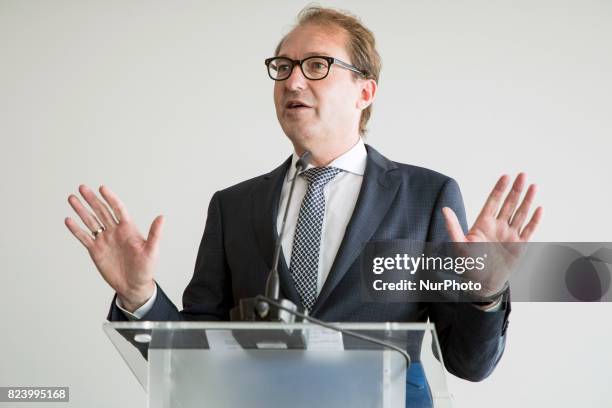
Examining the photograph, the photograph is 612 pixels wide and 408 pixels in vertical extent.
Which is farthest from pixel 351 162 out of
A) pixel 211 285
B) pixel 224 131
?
pixel 224 131

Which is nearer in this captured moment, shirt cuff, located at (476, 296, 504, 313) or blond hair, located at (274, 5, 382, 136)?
shirt cuff, located at (476, 296, 504, 313)

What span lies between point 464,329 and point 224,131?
6.14 feet

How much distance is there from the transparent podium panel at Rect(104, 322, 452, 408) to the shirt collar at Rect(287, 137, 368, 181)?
0.98 meters

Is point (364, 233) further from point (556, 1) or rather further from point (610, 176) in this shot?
point (556, 1)

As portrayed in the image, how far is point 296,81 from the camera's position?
2.34 meters

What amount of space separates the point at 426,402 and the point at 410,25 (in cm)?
236

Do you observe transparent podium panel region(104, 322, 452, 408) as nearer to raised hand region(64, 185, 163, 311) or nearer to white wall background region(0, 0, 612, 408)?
raised hand region(64, 185, 163, 311)

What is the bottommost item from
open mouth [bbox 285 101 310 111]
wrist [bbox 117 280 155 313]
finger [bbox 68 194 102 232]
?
wrist [bbox 117 280 155 313]

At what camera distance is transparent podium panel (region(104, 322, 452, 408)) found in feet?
4.61

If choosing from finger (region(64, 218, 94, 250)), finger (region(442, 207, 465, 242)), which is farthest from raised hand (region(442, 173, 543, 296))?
finger (region(64, 218, 94, 250))

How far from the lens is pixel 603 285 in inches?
131

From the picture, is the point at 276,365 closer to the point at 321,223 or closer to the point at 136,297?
the point at 136,297

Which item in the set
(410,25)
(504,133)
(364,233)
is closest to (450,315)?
(364,233)

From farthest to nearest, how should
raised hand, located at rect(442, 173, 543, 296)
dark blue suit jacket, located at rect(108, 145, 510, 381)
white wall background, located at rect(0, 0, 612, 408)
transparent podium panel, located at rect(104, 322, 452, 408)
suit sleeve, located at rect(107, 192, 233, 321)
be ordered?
white wall background, located at rect(0, 0, 612, 408), suit sleeve, located at rect(107, 192, 233, 321), dark blue suit jacket, located at rect(108, 145, 510, 381), raised hand, located at rect(442, 173, 543, 296), transparent podium panel, located at rect(104, 322, 452, 408)
